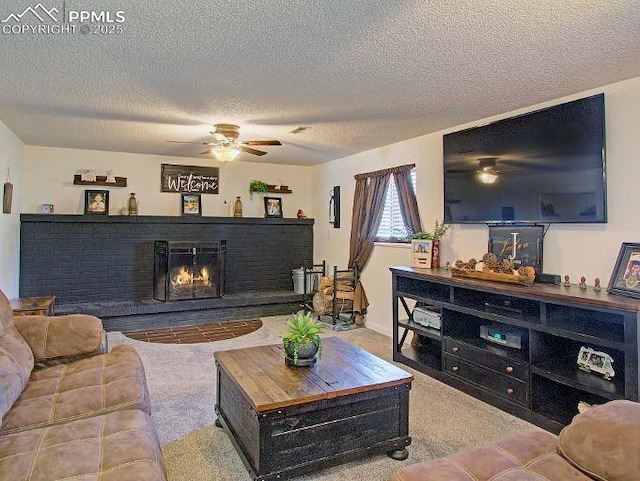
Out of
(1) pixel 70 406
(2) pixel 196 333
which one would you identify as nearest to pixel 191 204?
(2) pixel 196 333

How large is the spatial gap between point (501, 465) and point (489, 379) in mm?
1796

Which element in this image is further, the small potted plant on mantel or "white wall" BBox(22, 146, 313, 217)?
"white wall" BBox(22, 146, 313, 217)

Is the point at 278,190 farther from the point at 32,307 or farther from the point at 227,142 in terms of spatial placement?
the point at 32,307

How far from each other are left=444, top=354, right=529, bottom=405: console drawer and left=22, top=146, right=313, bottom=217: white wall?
4104 millimetres

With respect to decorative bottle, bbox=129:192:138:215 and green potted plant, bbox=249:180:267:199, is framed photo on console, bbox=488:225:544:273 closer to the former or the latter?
green potted plant, bbox=249:180:267:199

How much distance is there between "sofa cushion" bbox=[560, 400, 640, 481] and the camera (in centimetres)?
136

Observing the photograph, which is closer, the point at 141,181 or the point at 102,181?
the point at 102,181

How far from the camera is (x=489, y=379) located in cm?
320

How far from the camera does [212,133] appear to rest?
14.4 ft

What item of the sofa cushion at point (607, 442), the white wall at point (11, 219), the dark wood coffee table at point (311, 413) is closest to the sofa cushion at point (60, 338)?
the dark wood coffee table at point (311, 413)

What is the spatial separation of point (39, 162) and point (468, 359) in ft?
18.4

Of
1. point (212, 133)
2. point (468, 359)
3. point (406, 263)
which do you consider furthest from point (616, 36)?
point (212, 133)

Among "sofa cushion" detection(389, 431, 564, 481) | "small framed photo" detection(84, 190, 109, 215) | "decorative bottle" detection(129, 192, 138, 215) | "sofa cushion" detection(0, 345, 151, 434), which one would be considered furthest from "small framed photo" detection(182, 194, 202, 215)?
"sofa cushion" detection(389, 431, 564, 481)

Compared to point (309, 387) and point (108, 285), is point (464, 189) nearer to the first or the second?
point (309, 387)
